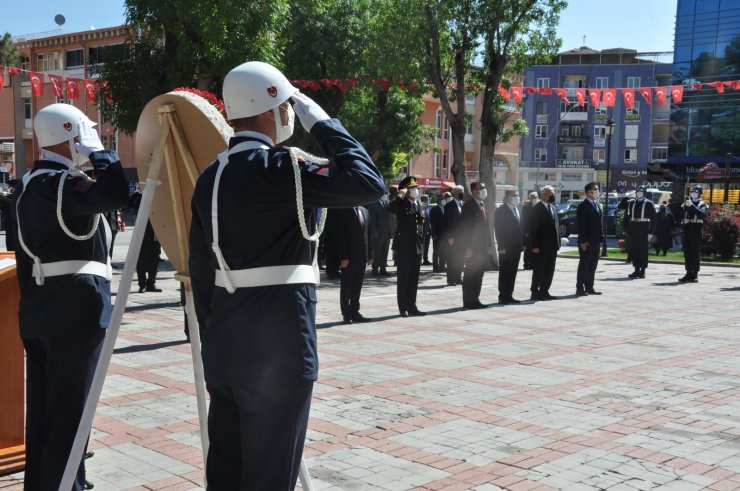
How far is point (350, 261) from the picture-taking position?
1109 centimetres

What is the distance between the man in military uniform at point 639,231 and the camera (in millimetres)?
18578

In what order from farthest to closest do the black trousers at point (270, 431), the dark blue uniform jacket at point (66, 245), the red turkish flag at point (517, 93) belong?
1. the red turkish flag at point (517, 93)
2. the dark blue uniform jacket at point (66, 245)
3. the black trousers at point (270, 431)

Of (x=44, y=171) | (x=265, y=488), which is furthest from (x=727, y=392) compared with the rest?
(x=44, y=171)

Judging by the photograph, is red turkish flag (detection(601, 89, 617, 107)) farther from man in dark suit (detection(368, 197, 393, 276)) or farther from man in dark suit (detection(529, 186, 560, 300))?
man in dark suit (detection(529, 186, 560, 300))

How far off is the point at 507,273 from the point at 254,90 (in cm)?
1093

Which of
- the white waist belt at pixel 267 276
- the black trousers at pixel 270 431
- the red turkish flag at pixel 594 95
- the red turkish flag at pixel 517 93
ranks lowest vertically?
the black trousers at pixel 270 431

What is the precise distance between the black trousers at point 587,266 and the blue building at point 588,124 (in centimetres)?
5768

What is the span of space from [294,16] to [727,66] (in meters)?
33.5

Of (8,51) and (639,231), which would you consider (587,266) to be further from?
(8,51)

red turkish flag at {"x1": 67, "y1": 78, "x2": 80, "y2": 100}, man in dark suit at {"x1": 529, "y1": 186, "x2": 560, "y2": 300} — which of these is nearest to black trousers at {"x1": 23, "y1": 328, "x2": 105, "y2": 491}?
man in dark suit at {"x1": 529, "y1": 186, "x2": 560, "y2": 300}

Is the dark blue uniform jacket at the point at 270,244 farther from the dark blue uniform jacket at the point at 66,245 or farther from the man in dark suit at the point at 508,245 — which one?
the man in dark suit at the point at 508,245

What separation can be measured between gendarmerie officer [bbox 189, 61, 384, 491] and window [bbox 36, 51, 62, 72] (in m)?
55.4

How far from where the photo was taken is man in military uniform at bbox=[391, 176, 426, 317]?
38.4 feet

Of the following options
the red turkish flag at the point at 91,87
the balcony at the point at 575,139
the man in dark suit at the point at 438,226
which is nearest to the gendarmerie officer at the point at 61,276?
the man in dark suit at the point at 438,226
